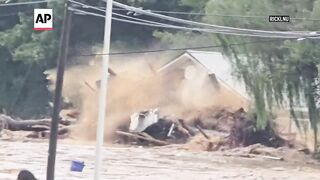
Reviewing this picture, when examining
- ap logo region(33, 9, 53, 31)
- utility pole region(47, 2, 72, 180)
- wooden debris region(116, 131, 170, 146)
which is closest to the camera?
ap logo region(33, 9, 53, 31)

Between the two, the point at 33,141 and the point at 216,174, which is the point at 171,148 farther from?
the point at 216,174

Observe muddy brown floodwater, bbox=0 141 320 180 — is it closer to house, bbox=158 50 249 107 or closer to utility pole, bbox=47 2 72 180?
house, bbox=158 50 249 107

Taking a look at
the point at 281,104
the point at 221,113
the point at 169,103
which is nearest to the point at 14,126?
the point at 169,103

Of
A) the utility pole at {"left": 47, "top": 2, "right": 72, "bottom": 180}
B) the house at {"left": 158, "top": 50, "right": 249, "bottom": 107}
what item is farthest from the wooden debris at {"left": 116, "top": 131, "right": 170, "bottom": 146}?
the utility pole at {"left": 47, "top": 2, "right": 72, "bottom": 180}

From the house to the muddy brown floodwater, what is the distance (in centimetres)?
397

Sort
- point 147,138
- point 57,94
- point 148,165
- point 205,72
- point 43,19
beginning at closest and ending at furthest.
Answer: point 57,94 < point 43,19 < point 148,165 < point 147,138 < point 205,72

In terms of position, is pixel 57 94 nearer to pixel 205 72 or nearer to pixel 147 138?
pixel 147 138

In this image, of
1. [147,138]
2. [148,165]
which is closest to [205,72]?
[147,138]

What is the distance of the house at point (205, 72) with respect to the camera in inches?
1708

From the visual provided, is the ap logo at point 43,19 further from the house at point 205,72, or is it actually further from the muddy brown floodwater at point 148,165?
the house at point 205,72

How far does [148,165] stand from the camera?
1314 inches

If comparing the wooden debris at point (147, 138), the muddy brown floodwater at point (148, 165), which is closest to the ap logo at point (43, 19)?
the muddy brown floodwater at point (148, 165)

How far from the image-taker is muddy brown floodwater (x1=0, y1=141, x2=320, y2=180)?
1141 inches

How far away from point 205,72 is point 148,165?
13.2 m
